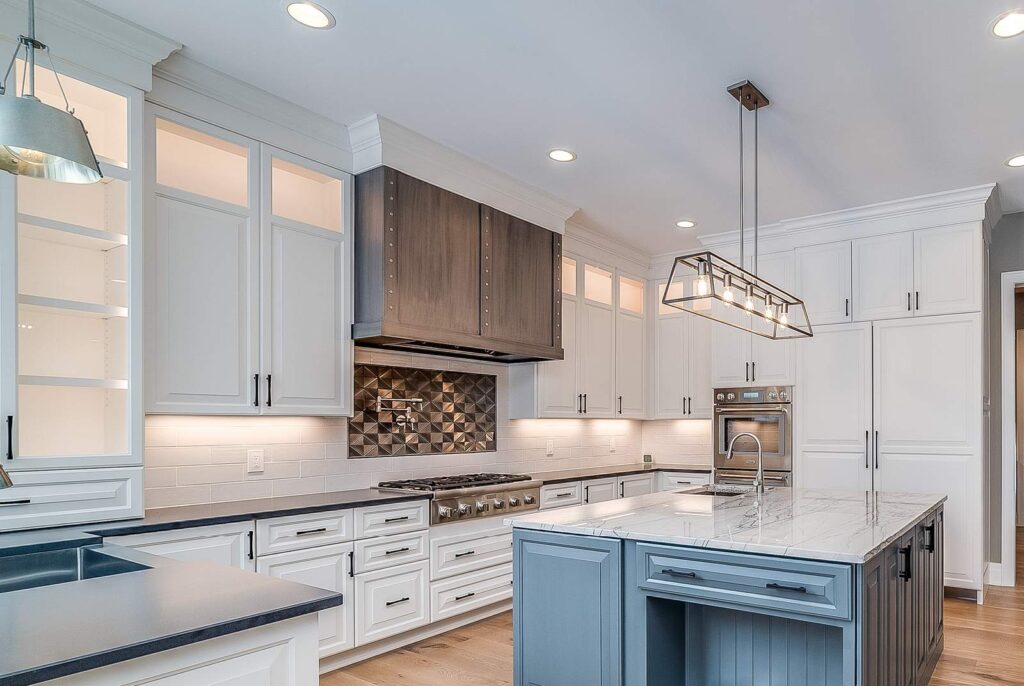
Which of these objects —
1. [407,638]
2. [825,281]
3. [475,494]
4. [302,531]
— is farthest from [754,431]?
[302,531]

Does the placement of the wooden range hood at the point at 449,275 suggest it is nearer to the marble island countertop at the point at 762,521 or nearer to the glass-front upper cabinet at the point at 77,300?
the glass-front upper cabinet at the point at 77,300

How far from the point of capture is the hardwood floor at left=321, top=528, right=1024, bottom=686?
3.44m

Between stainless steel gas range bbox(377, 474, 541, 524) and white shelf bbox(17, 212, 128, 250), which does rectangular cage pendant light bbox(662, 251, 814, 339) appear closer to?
stainless steel gas range bbox(377, 474, 541, 524)

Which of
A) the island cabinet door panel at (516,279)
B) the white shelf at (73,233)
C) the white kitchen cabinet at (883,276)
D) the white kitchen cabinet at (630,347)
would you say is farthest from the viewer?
the white kitchen cabinet at (630,347)

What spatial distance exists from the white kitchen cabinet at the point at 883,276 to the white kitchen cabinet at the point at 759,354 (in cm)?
53

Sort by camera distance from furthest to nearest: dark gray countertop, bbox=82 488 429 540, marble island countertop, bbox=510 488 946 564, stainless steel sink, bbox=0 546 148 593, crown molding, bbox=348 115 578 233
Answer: crown molding, bbox=348 115 578 233, dark gray countertop, bbox=82 488 429 540, marble island countertop, bbox=510 488 946 564, stainless steel sink, bbox=0 546 148 593

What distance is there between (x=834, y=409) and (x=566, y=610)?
354 centimetres

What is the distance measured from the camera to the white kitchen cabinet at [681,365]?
6500mm

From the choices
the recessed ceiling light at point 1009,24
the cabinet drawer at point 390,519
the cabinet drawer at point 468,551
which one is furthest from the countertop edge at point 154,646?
the recessed ceiling light at point 1009,24

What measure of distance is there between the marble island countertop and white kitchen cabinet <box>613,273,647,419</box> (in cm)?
249

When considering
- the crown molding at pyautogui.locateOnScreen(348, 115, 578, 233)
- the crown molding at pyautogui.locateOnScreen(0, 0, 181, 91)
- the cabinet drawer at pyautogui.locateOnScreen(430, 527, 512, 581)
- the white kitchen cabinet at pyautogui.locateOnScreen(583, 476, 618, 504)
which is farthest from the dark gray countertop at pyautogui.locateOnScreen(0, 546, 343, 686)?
the white kitchen cabinet at pyautogui.locateOnScreen(583, 476, 618, 504)

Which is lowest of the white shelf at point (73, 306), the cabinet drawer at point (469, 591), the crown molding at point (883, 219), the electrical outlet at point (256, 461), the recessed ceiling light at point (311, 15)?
the cabinet drawer at point (469, 591)

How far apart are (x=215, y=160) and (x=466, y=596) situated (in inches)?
111

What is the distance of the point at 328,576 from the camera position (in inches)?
135
